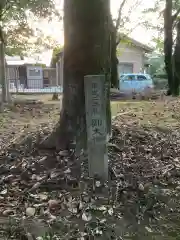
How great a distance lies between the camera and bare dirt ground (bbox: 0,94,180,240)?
3104 millimetres

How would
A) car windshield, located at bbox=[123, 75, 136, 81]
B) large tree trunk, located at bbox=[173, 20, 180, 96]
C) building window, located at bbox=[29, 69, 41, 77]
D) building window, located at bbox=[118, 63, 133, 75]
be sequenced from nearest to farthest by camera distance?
large tree trunk, located at bbox=[173, 20, 180, 96], car windshield, located at bbox=[123, 75, 136, 81], building window, located at bbox=[118, 63, 133, 75], building window, located at bbox=[29, 69, 41, 77]

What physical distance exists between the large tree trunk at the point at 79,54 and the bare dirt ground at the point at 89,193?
1.26 ft

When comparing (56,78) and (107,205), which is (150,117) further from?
(56,78)

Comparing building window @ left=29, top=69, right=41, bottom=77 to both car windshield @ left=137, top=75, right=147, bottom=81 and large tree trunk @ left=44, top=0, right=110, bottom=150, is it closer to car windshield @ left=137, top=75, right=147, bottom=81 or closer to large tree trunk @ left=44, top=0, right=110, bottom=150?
car windshield @ left=137, top=75, right=147, bottom=81

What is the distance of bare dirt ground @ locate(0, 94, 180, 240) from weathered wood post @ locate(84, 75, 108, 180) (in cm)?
18

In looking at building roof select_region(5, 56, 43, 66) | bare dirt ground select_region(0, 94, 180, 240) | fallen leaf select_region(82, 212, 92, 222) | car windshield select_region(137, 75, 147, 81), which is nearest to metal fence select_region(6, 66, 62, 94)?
building roof select_region(5, 56, 43, 66)

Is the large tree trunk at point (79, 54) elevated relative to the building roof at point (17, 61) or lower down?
lower down

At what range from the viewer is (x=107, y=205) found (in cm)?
346

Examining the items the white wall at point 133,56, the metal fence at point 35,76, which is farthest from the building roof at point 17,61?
the white wall at point 133,56

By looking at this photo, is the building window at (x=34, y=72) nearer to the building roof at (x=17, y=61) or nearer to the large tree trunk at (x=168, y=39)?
the building roof at (x=17, y=61)

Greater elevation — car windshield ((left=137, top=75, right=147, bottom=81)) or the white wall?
the white wall

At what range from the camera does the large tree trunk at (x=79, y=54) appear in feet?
13.9

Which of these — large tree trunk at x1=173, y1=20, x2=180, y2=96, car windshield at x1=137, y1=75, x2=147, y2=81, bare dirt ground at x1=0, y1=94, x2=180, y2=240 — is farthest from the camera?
car windshield at x1=137, y1=75, x2=147, y2=81

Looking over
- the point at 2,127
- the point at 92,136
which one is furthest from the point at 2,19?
the point at 92,136
